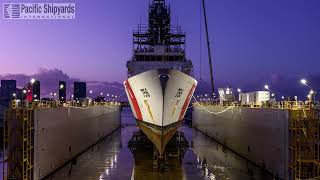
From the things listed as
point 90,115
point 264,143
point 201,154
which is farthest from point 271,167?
point 90,115

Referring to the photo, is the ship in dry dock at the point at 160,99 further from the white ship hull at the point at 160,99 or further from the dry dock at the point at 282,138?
A: the dry dock at the point at 282,138

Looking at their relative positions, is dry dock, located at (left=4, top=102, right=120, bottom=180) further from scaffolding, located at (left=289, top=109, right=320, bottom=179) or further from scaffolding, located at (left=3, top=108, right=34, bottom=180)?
scaffolding, located at (left=289, top=109, right=320, bottom=179)

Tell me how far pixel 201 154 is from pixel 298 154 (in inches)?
693

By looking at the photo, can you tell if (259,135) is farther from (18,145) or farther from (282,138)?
(18,145)

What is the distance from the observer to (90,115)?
4497cm

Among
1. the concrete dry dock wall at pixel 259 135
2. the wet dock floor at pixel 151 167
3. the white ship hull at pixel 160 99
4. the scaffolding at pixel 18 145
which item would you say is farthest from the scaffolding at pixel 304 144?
the scaffolding at pixel 18 145

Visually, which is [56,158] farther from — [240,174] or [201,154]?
[201,154]

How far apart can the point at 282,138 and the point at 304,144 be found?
202 centimetres

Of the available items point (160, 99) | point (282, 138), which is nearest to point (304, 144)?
point (282, 138)

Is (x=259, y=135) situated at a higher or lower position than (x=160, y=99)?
lower

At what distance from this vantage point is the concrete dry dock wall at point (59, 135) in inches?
915

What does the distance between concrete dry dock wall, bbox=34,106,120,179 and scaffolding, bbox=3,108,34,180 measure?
126 cm

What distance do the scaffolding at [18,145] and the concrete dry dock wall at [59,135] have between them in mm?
1258

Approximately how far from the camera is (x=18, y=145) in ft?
68.0
